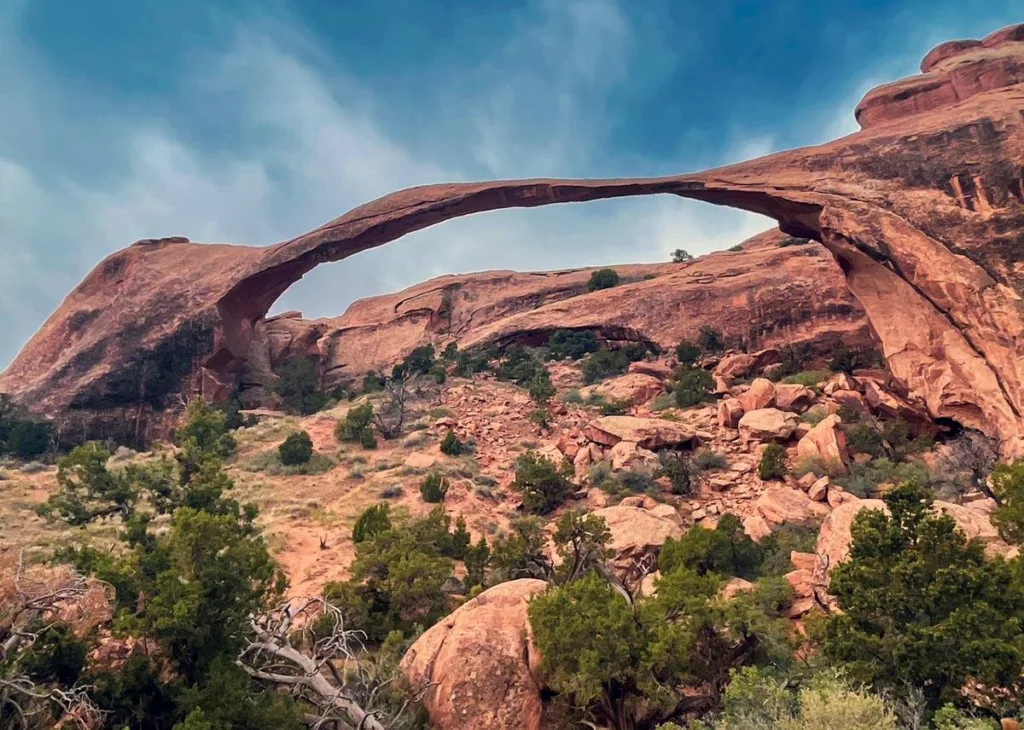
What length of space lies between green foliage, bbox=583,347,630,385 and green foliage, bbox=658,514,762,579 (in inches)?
666

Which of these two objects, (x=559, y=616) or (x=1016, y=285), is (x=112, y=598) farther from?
(x=1016, y=285)

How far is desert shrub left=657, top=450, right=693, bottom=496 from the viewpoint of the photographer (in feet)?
60.6

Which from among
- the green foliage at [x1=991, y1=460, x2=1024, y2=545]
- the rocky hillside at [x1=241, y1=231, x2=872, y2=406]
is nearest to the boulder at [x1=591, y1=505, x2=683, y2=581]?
the green foliage at [x1=991, y1=460, x2=1024, y2=545]

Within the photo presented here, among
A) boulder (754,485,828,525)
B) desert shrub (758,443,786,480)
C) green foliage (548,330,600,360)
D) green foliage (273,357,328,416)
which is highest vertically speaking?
green foliage (273,357,328,416)

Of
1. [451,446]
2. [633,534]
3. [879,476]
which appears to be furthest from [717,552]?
[451,446]

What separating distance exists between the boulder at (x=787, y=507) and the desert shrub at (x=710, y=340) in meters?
15.7

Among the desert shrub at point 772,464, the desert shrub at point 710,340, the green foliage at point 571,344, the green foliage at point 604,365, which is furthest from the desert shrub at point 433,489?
the desert shrub at point 710,340

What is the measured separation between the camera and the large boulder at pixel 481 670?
26.6 ft

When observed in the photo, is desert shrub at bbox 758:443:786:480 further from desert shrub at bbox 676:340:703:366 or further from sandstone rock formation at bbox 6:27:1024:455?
A: desert shrub at bbox 676:340:703:366

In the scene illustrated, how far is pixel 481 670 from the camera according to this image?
834cm

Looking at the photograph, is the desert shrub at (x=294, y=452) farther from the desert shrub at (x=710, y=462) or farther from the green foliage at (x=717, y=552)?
the green foliage at (x=717, y=552)

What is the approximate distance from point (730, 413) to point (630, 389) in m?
6.23

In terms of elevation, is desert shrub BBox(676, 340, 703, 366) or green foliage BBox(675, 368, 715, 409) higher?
desert shrub BBox(676, 340, 703, 366)

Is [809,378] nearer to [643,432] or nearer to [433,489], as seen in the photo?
[643,432]
